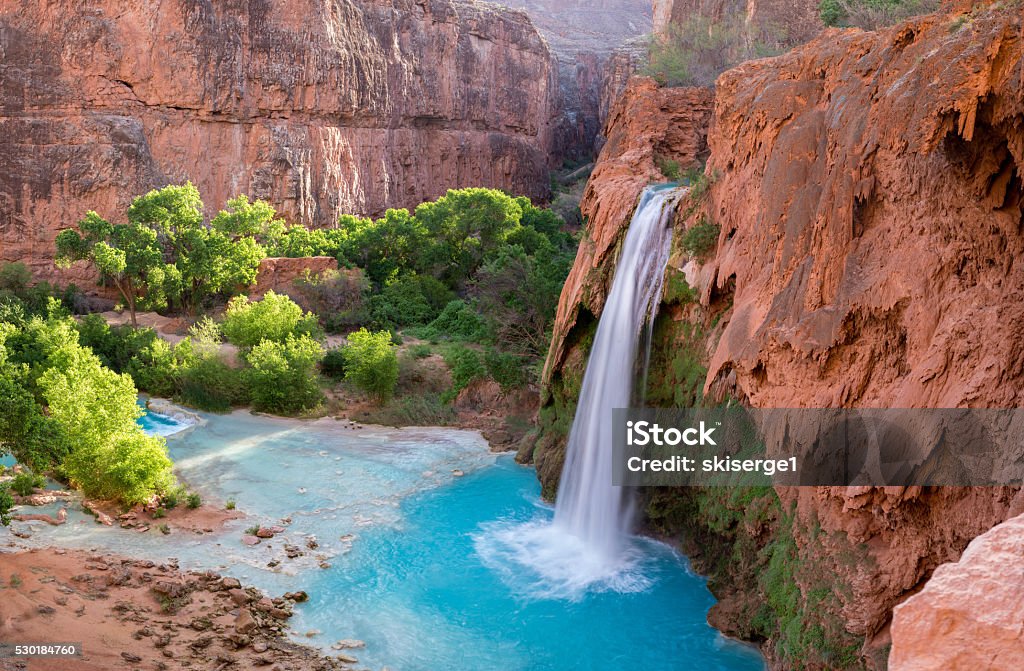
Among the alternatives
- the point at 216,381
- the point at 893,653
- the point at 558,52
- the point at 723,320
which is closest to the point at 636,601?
the point at 723,320

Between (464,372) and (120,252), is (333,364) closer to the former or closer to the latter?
(464,372)

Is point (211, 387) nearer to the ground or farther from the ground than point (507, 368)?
nearer to the ground

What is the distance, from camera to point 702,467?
1227 cm

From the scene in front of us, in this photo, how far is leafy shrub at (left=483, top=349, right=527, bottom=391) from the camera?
859 inches

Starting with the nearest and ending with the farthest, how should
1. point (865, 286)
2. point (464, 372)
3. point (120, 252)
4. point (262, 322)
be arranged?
point (865, 286) < point (464, 372) < point (262, 322) < point (120, 252)

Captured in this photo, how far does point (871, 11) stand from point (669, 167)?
7.44 meters

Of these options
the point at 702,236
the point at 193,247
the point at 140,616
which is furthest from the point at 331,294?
the point at 140,616

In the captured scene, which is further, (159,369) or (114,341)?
(114,341)

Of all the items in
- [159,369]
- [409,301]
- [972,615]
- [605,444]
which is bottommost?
[159,369]

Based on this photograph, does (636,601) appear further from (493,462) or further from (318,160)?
(318,160)

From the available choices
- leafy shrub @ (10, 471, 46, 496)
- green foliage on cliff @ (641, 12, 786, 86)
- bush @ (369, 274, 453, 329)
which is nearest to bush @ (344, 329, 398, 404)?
bush @ (369, 274, 453, 329)

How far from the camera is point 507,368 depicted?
2184 centimetres

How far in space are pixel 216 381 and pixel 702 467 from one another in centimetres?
1535

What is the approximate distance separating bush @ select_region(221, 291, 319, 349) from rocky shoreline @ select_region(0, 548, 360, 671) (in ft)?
39.7
